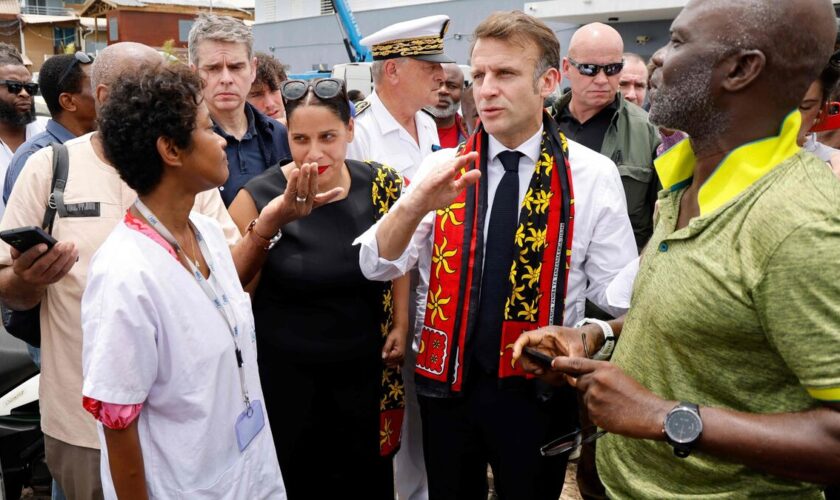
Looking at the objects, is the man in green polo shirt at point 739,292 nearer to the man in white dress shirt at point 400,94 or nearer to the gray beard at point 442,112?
the man in white dress shirt at point 400,94

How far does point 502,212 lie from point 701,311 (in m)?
1.11

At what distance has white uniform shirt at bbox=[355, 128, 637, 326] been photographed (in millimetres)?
2486

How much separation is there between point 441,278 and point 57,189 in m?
1.45

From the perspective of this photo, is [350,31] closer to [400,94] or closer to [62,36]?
[400,94]

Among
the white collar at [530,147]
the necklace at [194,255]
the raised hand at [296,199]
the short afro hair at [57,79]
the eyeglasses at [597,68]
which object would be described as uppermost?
the eyeglasses at [597,68]

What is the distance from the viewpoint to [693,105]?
1.59 meters

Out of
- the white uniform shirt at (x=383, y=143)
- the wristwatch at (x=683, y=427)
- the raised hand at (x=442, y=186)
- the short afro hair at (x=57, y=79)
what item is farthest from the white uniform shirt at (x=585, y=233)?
the short afro hair at (x=57, y=79)

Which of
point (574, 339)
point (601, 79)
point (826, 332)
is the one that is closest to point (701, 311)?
point (826, 332)

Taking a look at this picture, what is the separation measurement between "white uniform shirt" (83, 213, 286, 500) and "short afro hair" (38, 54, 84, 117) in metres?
1.79

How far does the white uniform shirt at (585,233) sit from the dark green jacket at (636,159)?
4.41 ft

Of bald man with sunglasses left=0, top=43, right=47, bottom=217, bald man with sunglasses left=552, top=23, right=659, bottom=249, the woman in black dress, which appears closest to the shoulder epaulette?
the woman in black dress

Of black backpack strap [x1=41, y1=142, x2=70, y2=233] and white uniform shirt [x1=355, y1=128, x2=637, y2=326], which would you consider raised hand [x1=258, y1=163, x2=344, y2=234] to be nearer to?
white uniform shirt [x1=355, y1=128, x2=637, y2=326]

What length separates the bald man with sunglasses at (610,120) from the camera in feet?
12.9

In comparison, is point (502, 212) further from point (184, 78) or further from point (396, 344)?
point (184, 78)
